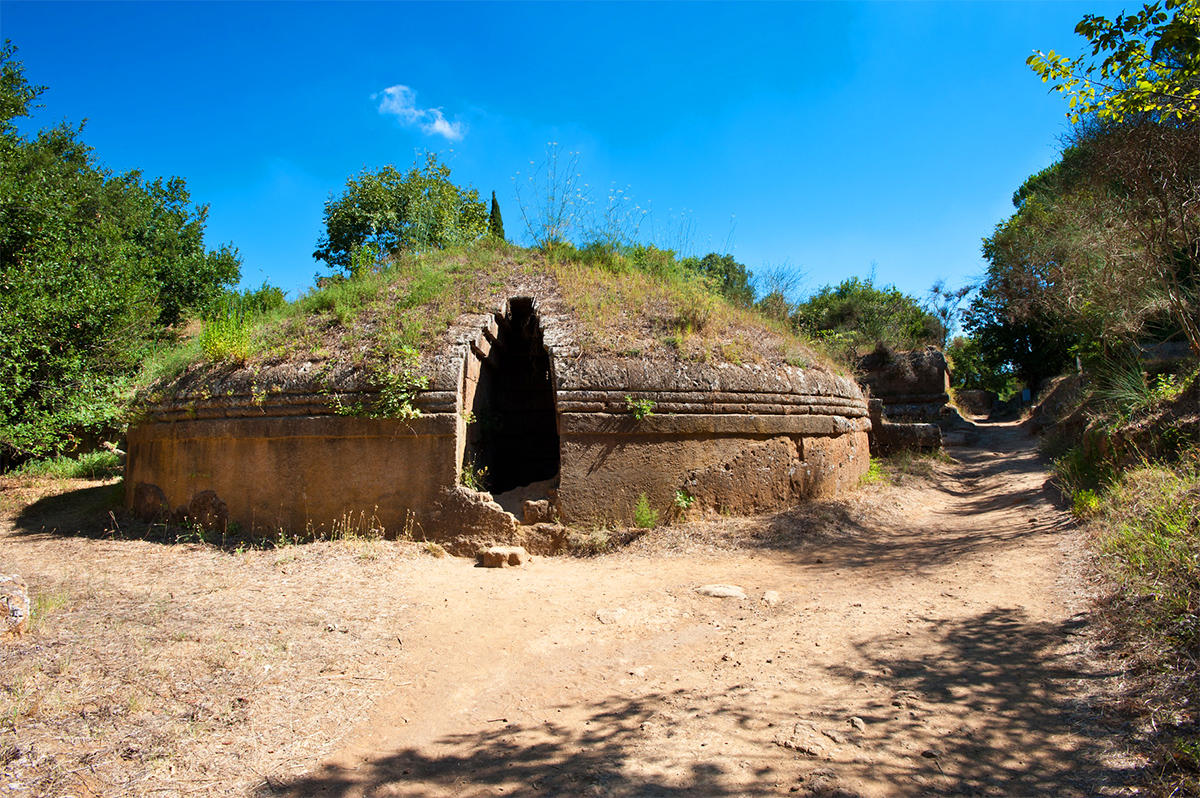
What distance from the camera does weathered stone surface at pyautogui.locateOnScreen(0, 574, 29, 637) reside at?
370 cm

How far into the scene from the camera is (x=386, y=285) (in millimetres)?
8227

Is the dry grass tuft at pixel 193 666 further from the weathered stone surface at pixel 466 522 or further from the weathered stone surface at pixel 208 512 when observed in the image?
the weathered stone surface at pixel 208 512

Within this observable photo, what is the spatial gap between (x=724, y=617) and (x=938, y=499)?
571 cm

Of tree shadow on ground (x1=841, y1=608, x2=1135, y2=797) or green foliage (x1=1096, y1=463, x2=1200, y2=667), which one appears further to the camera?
green foliage (x1=1096, y1=463, x2=1200, y2=667)

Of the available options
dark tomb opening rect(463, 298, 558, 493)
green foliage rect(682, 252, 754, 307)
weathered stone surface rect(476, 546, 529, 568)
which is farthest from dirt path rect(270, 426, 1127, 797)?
green foliage rect(682, 252, 754, 307)

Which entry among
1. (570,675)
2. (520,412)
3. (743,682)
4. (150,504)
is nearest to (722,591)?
(743,682)

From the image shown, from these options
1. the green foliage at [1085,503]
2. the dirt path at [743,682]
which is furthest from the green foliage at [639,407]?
the green foliage at [1085,503]

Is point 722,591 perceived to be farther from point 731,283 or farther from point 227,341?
point 731,283

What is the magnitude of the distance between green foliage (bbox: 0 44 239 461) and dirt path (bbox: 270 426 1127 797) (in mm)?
8338

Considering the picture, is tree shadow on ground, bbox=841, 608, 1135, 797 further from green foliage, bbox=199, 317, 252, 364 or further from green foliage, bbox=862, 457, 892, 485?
green foliage, bbox=199, 317, 252, 364

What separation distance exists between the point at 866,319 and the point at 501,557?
52.3 ft

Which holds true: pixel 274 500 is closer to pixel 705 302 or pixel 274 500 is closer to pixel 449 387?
pixel 449 387

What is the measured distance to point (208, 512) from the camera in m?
6.80

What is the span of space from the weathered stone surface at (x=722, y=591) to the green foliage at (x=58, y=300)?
29.8ft
